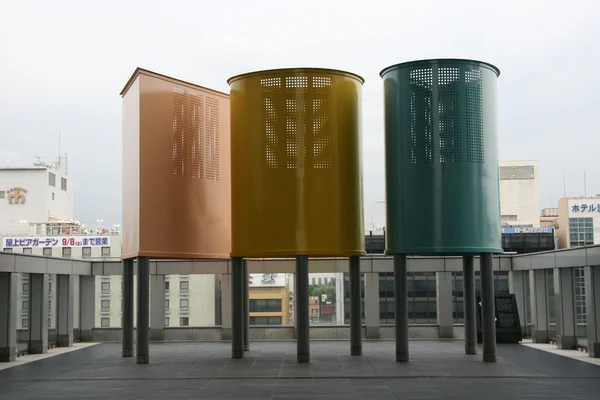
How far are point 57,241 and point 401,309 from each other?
2693 inches

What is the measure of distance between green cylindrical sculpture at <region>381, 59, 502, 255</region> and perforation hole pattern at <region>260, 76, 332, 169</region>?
2.40 metres

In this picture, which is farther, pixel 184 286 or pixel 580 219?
pixel 580 219

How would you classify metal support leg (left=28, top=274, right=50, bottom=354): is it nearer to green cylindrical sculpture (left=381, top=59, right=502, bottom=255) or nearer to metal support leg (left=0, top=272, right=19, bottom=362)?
metal support leg (left=0, top=272, right=19, bottom=362)

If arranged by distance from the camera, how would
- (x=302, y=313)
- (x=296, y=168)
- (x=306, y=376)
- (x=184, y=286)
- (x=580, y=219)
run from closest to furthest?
(x=306, y=376) < (x=302, y=313) < (x=296, y=168) < (x=184, y=286) < (x=580, y=219)

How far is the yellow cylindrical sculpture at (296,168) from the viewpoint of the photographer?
1024 inches

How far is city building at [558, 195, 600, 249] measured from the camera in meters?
122

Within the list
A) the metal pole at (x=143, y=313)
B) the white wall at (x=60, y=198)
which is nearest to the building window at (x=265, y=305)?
the metal pole at (x=143, y=313)

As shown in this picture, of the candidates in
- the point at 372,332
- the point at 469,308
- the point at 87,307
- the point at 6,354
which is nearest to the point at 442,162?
the point at 469,308

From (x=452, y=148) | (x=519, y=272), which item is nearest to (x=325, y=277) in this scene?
(x=519, y=272)

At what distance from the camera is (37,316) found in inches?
1128

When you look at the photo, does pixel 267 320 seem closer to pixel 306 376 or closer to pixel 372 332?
pixel 372 332

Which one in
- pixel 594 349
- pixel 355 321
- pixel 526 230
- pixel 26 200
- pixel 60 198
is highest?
pixel 60 198

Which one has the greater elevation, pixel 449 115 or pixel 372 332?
pixel 449 115

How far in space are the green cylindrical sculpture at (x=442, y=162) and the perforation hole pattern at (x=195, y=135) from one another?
6.86 metres
